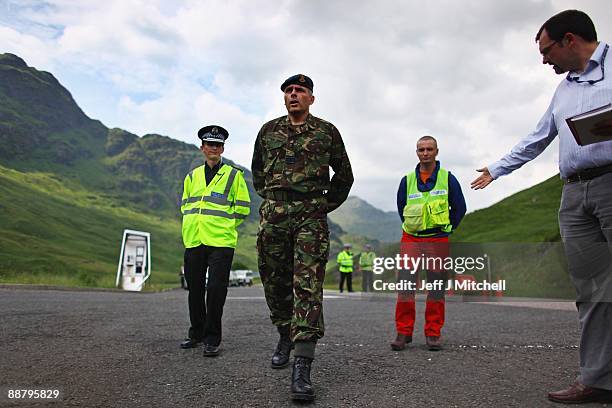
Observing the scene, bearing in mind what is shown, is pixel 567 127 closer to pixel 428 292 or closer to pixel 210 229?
pixel 428 292

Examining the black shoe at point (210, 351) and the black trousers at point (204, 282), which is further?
the black trousers at point (204, 282)

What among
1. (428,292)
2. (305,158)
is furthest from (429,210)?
(305,158)

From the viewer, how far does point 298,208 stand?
386 centimetres

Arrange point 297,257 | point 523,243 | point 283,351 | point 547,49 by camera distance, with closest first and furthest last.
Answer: point 547,49 → point 297,257 → point 283,351 → point 523,243

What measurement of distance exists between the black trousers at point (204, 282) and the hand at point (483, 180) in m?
2.64

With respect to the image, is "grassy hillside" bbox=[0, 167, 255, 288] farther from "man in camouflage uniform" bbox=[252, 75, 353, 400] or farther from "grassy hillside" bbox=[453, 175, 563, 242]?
"man in camouflage uniform" bbox=[252, 75, 353, 400]

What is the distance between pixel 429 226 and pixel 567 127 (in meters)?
2.17

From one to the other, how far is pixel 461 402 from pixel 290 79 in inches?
107

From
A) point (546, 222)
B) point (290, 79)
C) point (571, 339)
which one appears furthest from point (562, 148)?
point (546, 222)

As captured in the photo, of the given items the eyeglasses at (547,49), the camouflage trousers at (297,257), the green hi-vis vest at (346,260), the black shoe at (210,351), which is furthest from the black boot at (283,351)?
the green hi-vis vest at (346,260)

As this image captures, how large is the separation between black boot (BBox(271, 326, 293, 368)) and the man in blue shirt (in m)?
2.06

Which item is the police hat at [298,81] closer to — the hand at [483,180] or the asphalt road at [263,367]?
the hand at [483,180]

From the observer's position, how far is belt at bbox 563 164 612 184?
3.18 meters

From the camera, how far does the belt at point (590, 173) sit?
3178mm
